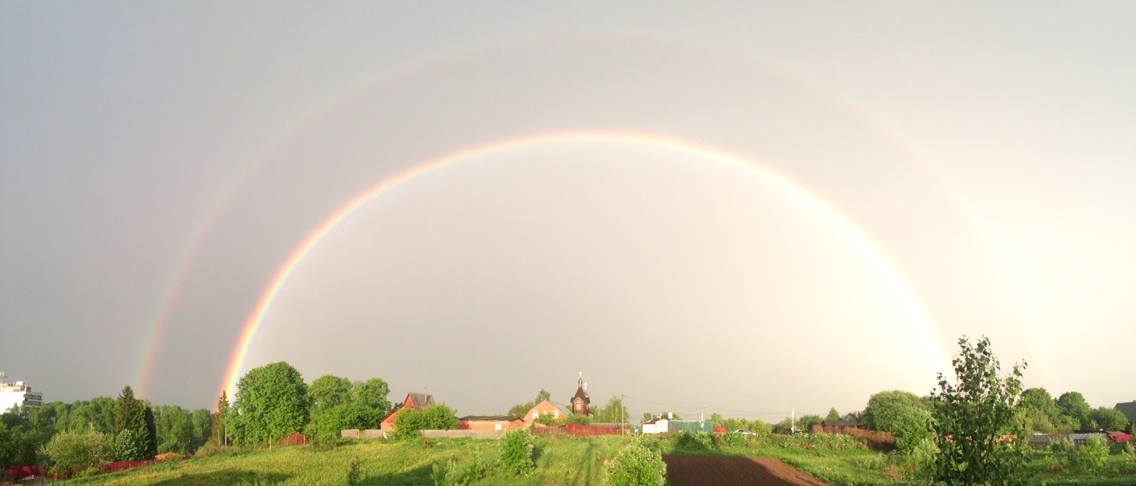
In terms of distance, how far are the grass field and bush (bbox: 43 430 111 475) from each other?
14.6ft

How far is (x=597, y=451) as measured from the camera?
180ft

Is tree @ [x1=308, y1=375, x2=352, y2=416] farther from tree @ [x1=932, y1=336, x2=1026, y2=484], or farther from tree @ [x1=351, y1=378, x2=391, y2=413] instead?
tree @ [x1=932, y1=336, x2=1026, y2=484]

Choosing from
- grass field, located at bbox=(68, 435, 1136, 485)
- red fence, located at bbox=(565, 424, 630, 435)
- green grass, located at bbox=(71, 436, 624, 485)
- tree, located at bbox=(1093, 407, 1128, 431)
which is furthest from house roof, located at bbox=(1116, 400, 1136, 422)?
green grass, located at bbox=(71, 436, 624, 485)

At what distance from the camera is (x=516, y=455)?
39281 millimetres

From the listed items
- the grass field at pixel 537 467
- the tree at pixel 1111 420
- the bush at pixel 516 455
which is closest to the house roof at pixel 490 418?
the grass field at pixel 537 467

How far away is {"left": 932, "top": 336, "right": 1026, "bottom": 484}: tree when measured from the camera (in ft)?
29.9

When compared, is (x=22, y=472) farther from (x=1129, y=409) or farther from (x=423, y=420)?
(x=1129, y=409)

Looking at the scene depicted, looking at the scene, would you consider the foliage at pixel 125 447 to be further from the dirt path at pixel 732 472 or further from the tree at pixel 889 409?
the tree at pixel 889 409

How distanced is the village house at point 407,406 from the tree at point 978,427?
84.0 m

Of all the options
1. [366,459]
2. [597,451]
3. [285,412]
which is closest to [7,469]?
[366,459]

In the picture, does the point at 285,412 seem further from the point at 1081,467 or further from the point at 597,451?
the point at 1081,467

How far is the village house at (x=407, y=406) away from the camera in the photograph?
9894cm

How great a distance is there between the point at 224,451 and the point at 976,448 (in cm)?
7511

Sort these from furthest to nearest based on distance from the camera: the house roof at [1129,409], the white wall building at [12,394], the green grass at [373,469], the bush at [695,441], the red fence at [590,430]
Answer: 1. the white wall building at [12,394]
2. the house roof at [1129,409]
3. the red fence at [590,430]
4. the bush at [695,441]
5. the green grass at [373,469]
